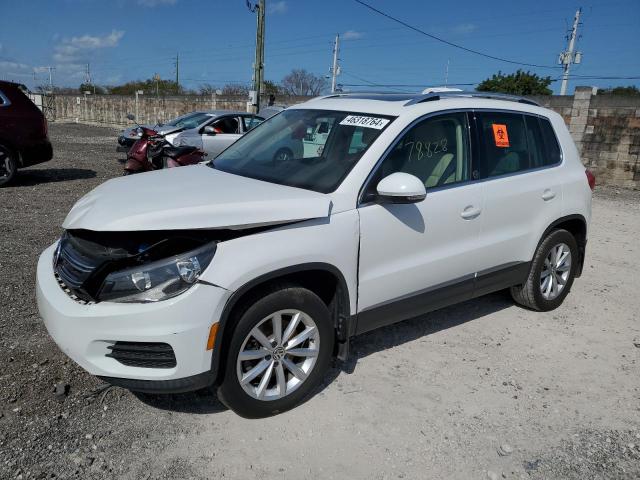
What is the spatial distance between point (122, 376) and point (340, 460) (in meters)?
1.20

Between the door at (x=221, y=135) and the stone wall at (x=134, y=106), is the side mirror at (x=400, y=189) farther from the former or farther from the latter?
the stone wall at (x=134, y=106)

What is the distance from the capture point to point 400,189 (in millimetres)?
3061

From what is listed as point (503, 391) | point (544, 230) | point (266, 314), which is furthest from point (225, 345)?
point (544, 230)

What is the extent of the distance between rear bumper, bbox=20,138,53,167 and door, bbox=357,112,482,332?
27.3 ft

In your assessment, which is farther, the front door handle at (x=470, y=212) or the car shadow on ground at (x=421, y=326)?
the car shadow on ground at (x=421, y=326)

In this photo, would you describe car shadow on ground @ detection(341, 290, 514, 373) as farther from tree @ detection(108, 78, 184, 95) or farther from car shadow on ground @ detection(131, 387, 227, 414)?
tree @ detection(108, 78, 184, 95)

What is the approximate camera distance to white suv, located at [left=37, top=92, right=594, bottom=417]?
2.63 m

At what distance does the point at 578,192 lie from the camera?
15.2ft

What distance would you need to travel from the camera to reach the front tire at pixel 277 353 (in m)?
2.81

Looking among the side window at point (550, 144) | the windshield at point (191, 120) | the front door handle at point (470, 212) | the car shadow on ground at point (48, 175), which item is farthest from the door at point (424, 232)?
the windshield at point (191, 120)

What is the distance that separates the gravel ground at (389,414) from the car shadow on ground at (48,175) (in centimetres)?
636

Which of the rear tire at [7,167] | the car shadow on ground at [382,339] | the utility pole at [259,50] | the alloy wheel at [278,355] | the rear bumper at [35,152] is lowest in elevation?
the car shadow on ground at [382,339]

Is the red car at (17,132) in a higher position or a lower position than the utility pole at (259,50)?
lower

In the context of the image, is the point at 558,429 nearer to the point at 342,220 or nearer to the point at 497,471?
the point at 497,471
